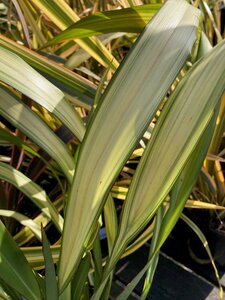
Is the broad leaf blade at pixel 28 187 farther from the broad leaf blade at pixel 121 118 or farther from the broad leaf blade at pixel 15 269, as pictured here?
the broad leaf blade at pixel 121 118

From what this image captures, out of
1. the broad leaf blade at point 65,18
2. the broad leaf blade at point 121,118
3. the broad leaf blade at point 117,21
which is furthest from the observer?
the broad leaf blade at point 65,18

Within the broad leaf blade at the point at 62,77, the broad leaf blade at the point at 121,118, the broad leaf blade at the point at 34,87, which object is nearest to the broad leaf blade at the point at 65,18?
the broad leaf blade at the point at 62,77

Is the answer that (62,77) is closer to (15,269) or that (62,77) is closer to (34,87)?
(34,87)

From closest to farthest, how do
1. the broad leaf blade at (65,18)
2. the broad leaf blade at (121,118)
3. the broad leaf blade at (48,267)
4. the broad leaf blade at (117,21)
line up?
the broad leaf blade at (121,118)
the broad leaf blade at (48,267)
the broad leaf blade at (117,21)
the broad leaf blade at (65,18)

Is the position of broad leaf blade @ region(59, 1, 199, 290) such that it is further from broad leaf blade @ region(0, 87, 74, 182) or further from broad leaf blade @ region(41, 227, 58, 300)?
broad leaf blade @ region(0, 87, 74, 182)

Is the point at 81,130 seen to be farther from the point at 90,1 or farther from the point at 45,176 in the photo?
the point at 90,1

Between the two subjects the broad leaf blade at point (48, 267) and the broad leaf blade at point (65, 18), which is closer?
the broad leaf blade at point (48, 267)
